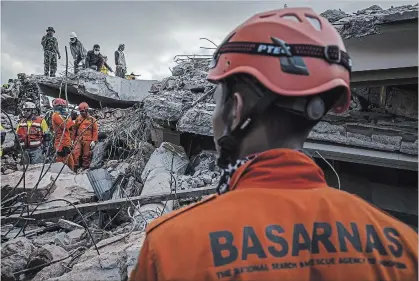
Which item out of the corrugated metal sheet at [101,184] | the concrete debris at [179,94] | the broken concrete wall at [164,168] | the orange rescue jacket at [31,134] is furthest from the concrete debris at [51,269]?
the orange rescue jacket at [31,134]

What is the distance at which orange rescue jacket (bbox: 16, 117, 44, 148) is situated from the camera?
720 centimetres

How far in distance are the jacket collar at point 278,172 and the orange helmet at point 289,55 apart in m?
0.19

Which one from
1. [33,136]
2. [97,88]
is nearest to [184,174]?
[33,136]

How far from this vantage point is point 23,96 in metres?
12.0

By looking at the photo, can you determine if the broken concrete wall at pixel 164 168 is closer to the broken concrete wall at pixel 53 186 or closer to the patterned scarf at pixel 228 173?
the broken concrete wall at pixel 53 186

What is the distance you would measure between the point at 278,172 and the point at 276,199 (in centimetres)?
9

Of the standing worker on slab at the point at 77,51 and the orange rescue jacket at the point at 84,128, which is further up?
the standing worker on slab at the point at 77,51

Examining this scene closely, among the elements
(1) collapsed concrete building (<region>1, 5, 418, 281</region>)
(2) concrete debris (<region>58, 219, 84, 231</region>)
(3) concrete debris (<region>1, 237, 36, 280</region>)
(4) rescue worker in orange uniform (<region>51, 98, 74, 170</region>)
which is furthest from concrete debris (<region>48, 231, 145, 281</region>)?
(4) rescue worker in orange uniform (<region>51, 98, 74, 170</region>)

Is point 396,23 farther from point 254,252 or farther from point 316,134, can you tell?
point 254,252

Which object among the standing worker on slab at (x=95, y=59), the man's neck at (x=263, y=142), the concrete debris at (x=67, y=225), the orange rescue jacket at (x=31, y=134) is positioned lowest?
the concrete debris at (x=67, y=225)

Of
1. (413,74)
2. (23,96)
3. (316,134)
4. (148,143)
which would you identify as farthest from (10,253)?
(23,96)

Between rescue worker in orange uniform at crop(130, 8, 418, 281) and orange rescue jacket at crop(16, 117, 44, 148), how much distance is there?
22.9 feet

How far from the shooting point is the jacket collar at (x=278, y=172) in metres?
0.99

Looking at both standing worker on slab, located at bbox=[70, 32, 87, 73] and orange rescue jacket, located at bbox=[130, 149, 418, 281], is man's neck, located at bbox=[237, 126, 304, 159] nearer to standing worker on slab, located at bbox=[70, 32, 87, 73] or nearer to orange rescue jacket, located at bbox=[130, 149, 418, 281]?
orange rescue jacket, located at bbox=[130, 149, 418, 281]
